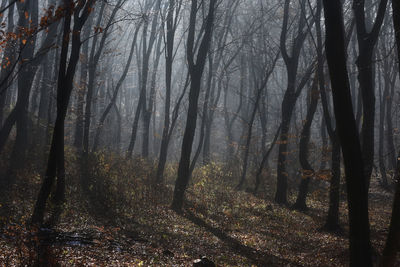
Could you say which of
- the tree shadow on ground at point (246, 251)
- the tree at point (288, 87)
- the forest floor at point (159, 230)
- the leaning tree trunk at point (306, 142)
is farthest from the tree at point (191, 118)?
the leaning tree trunk at point (306, 142)

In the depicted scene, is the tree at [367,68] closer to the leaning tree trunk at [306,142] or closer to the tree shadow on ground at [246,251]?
the leaning tree trunk at [306,142]

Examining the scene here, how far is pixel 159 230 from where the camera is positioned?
9.45 meters

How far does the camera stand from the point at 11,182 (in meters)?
11.1

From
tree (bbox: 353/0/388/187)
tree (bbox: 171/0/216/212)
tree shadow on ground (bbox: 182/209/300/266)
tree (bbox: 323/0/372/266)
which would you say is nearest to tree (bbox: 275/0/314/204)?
tree (bbox: 171/0/216/212)

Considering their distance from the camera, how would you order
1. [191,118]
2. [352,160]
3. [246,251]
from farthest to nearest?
[191,118]
[246,251]
[352,160]

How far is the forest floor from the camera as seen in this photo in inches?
256

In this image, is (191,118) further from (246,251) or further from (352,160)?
(352,160)

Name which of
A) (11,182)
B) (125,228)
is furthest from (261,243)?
(11,182)

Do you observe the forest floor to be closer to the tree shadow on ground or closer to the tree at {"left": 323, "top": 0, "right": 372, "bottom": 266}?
the tree shadow on ground

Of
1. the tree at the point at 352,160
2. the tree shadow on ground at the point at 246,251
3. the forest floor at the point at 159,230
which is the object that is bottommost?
the tree shadow on ground at the point at 246,251

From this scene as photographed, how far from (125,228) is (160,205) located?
121 inches

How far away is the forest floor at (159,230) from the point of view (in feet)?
Answer: 21.3

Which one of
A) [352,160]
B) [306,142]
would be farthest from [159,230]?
[306,142]

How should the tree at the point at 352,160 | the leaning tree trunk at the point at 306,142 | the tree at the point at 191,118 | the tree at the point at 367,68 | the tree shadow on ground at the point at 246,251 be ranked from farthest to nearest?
the tree at the point at 191,118
the leaning tree trunk at the point at 306,142
the tree at the point at 367,68
the tree shadow on ground at the point at 246,251
the tree at the point at 352,160
